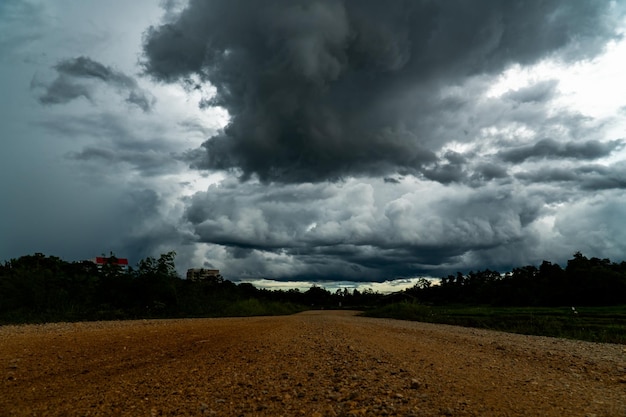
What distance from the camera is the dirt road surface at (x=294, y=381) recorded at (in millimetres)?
6066

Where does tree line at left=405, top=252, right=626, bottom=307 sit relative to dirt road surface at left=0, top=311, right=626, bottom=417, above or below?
above

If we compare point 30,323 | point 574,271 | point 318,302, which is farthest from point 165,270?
point 318,302

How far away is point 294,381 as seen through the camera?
7551 mm

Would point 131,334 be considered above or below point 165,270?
below

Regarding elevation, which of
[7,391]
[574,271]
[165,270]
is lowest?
[7,391]

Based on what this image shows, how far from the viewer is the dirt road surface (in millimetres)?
6066

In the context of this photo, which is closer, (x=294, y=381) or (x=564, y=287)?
(x=294, y=381)

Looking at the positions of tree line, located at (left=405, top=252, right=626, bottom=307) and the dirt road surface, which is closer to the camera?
the dirt road surface

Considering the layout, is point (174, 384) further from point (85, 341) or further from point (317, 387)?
point (85, 341)

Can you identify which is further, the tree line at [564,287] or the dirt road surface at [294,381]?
the tree line at [564,287]

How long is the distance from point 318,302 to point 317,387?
137 m

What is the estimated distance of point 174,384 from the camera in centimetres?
734

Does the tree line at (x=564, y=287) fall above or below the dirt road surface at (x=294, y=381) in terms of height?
above

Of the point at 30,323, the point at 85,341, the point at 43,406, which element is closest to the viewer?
the point at 43,406
